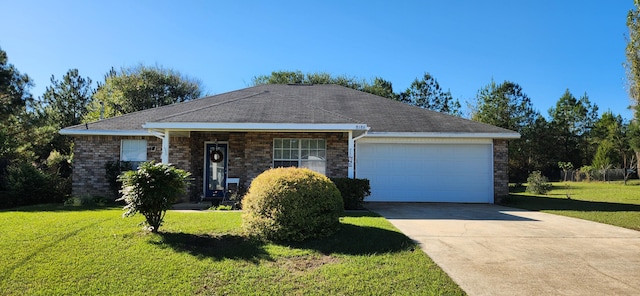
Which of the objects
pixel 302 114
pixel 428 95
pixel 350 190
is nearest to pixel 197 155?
pixel 302 114

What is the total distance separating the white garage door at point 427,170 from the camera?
13102 millimetres

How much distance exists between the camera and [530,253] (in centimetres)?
564

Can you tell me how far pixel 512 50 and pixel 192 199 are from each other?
17.4 m

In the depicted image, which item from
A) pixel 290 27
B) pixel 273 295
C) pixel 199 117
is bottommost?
pixel 273 295

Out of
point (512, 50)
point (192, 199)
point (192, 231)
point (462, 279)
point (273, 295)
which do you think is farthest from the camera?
point (512, 50)

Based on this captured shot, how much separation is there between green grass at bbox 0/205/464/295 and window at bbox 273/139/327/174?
5.20 m

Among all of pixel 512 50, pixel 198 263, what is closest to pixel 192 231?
pixel 198 263

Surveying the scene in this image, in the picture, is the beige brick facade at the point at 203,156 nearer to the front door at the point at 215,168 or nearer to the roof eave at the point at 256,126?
the front door at the point at 215,168

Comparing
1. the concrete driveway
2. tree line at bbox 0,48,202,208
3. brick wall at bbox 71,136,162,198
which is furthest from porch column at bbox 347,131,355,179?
tree line at bbox 0,48,202,208

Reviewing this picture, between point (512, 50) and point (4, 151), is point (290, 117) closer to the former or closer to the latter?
point (4, 151)

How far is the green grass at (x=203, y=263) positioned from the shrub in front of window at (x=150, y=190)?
0.40 m

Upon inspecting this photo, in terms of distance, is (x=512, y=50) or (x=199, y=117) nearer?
(x=199, y=117)

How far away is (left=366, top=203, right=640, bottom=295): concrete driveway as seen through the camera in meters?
4.29

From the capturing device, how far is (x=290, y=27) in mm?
15023
